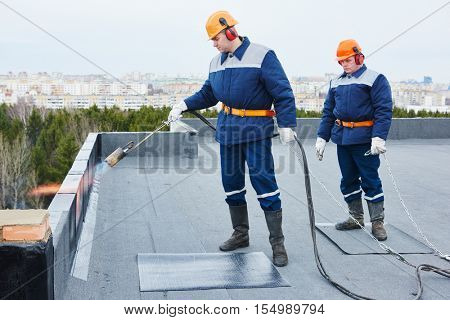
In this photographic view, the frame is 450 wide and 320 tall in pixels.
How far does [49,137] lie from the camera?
81.8ft

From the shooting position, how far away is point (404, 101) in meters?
16.7

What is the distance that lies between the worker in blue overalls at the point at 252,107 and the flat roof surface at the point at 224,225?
1.56ft

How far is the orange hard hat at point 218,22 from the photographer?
433cm

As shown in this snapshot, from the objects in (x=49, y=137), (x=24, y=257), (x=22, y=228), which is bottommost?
(x=49, y=137)

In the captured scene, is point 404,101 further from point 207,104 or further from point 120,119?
point 207,104

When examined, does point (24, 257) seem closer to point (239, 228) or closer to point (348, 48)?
point (239, 228)

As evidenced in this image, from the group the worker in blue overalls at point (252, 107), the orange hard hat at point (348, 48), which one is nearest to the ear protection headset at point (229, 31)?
the worker in blue overalls at point (252, 107)

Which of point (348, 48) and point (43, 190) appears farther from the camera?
point (43, 190)

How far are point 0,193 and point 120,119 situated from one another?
1988cm

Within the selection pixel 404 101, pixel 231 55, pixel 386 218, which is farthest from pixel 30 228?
pixel 404 101

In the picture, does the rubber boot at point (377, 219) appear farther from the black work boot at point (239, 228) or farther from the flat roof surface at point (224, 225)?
the black work boot at point (239, 228)

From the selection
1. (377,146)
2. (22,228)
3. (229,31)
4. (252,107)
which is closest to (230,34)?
(229,31)

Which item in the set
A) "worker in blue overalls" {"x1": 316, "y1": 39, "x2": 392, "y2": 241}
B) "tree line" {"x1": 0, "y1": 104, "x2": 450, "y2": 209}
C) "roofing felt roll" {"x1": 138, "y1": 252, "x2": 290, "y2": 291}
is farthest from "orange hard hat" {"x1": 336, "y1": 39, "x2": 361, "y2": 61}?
"tree line" {"x1": 0, "y1": 104, "x2": 450, "y2": 209}

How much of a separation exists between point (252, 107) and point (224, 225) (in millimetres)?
1355
